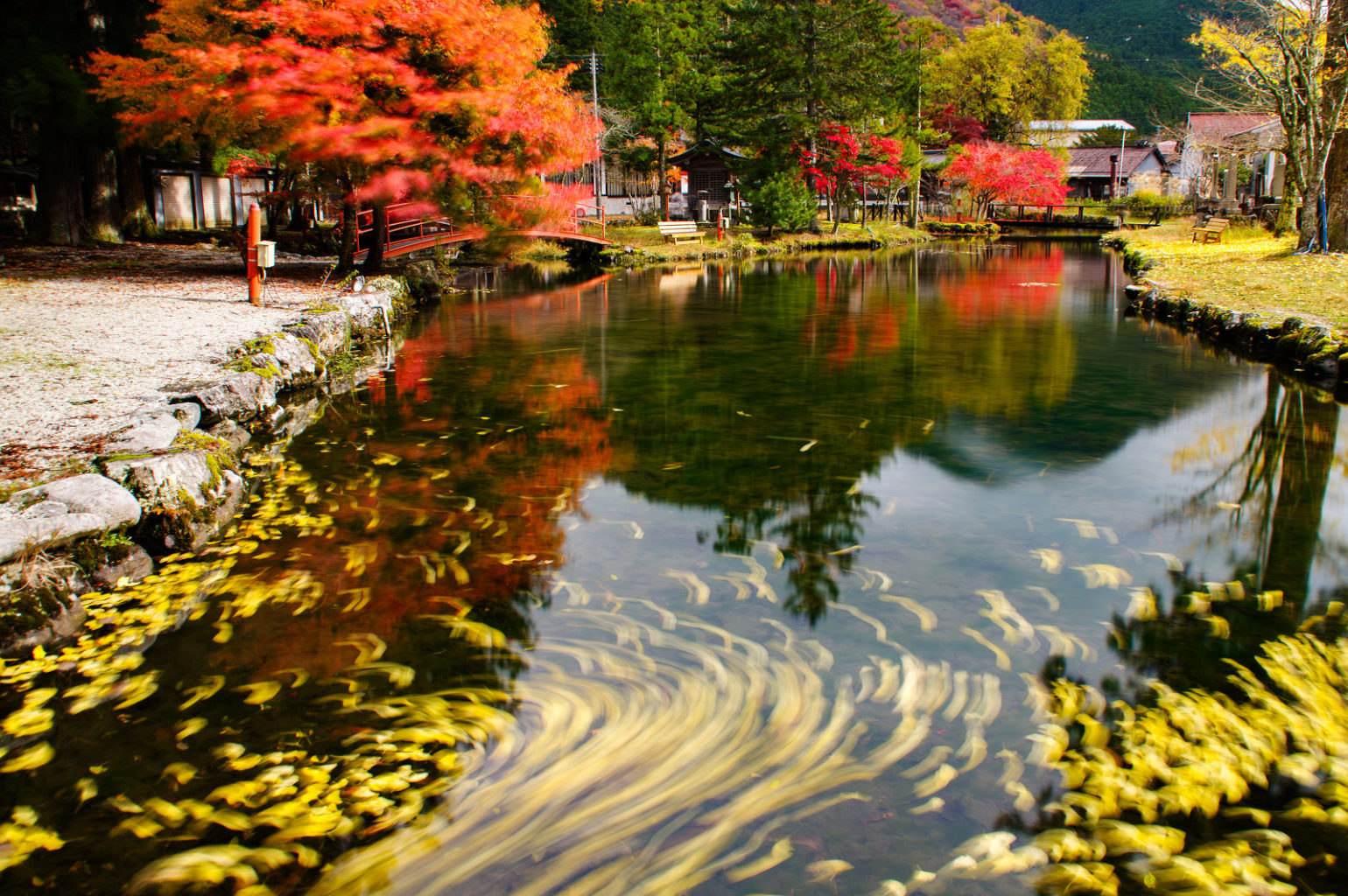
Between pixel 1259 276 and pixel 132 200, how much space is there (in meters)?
25.8

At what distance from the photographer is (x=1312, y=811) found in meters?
3.01

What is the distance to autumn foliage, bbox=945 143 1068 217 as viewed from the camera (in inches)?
1929

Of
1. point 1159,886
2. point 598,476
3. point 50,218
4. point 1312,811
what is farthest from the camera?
point 50,218

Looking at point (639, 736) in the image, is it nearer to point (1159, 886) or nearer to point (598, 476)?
point (1159, 886)

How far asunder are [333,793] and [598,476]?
12.6 feet

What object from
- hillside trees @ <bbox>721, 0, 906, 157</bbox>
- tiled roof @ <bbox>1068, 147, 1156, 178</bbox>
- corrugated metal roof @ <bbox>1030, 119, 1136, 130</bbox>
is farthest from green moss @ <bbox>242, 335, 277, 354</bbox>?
corrugated metal roof @ <bbox>1030, 119, 1136, 130</bbox>

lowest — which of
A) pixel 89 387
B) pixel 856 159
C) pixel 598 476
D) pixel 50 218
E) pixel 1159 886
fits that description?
pixel 1159 886

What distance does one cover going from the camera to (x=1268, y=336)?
11.5 m

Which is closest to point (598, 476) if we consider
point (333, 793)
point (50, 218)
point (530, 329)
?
point (333, 793)

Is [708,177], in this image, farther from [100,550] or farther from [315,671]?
[315,671]

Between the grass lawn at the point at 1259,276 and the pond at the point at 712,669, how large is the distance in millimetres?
5445

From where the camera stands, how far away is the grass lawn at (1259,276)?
41.4 feet

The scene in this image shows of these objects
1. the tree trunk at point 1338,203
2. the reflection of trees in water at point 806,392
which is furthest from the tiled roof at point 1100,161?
the reflection of trees in water at point 806,392

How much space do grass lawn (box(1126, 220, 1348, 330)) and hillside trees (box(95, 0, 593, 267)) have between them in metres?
11.3
